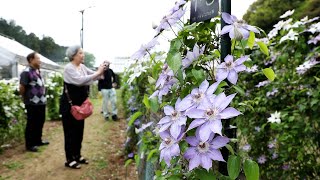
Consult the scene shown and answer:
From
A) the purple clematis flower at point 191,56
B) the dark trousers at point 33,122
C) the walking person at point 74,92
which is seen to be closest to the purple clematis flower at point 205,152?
the purple clematis flower at point 191,56

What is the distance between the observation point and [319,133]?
2.33 m

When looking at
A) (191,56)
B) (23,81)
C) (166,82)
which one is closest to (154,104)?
(166,82)

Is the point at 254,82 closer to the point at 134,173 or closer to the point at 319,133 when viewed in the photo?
the point at 319,133

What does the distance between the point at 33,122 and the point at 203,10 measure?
430 cm

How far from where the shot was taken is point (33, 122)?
479 centimetres

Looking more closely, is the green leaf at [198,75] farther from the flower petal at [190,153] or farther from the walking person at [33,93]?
the walking person at [33,93]

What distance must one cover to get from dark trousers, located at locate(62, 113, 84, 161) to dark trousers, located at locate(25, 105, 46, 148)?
103cm

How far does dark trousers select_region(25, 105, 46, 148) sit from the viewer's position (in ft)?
15.5

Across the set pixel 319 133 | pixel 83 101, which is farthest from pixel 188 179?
pixel 83 101

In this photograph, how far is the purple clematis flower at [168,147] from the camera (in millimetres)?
852

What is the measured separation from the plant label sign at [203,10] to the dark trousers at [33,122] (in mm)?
4070

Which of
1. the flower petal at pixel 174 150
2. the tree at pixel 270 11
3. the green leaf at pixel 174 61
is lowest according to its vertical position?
the flower petal at pixel 174 150

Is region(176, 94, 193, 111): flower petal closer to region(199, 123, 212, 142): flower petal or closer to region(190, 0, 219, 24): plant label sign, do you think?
region(199, 123, 212, 142): flower petal

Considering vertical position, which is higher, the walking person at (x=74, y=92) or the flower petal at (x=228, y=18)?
the flower petal at (x=228, y=18)
